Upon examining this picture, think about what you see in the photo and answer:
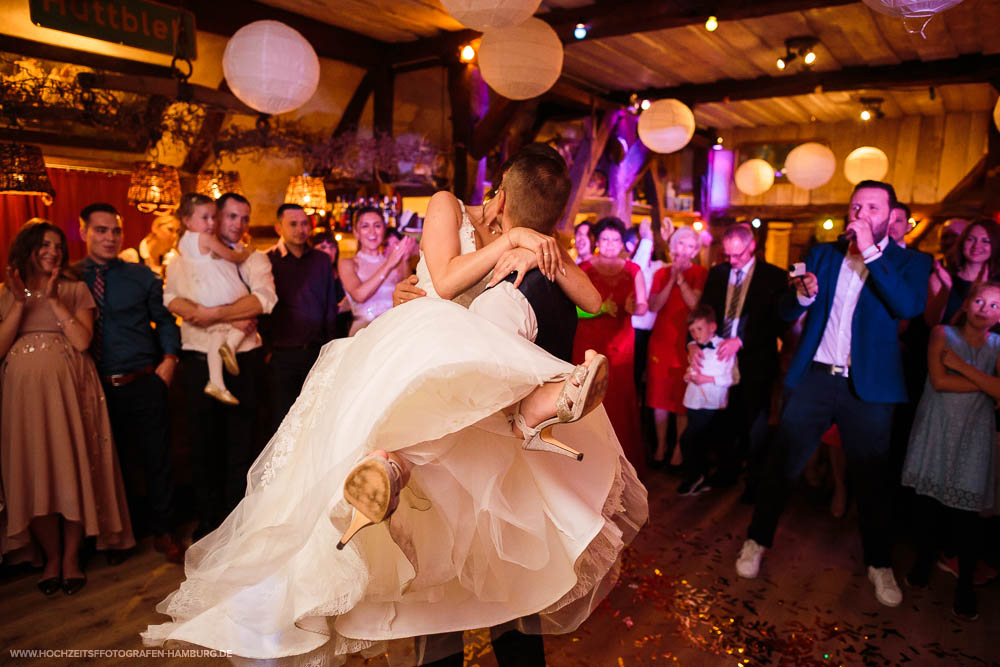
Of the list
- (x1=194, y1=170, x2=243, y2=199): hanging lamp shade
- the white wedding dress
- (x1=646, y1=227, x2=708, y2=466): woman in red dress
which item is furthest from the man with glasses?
(x1=194, y1=170, x2=243, y2=199): hanging lamp shade

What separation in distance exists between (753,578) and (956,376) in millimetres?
1246

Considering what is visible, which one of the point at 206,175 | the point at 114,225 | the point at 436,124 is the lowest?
the point at 114,225

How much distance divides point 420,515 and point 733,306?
3.00 m

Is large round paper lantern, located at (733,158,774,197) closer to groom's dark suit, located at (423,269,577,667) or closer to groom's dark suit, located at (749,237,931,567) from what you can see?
groom's dark suit, located at (749,237,931,567)

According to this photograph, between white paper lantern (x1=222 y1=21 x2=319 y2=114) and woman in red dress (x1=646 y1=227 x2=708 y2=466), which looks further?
woman in red dress (x1=646 y1=227 x2=708 y2=466)

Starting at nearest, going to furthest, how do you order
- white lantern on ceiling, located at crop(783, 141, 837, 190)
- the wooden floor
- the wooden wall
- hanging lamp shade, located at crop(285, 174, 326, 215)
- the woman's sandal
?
1. the woman's sandal
2. the wooden floor
3. hanging lamp shade, located at crop(285, 174, 326, 215)
4. white lantern on ceiling, located at crop(783, 141, 837, 190)
5. the wooden wall

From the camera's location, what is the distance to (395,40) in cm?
612

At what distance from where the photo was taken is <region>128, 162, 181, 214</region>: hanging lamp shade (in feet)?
15.3

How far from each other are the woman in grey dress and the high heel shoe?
259cm

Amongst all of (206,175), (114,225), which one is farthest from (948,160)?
(114,225)

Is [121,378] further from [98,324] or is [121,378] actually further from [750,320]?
[750,320]

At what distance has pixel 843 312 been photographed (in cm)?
281

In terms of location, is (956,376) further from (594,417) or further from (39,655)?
(39,655)

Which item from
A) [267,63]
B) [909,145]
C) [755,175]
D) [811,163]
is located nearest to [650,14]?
[811,163]
